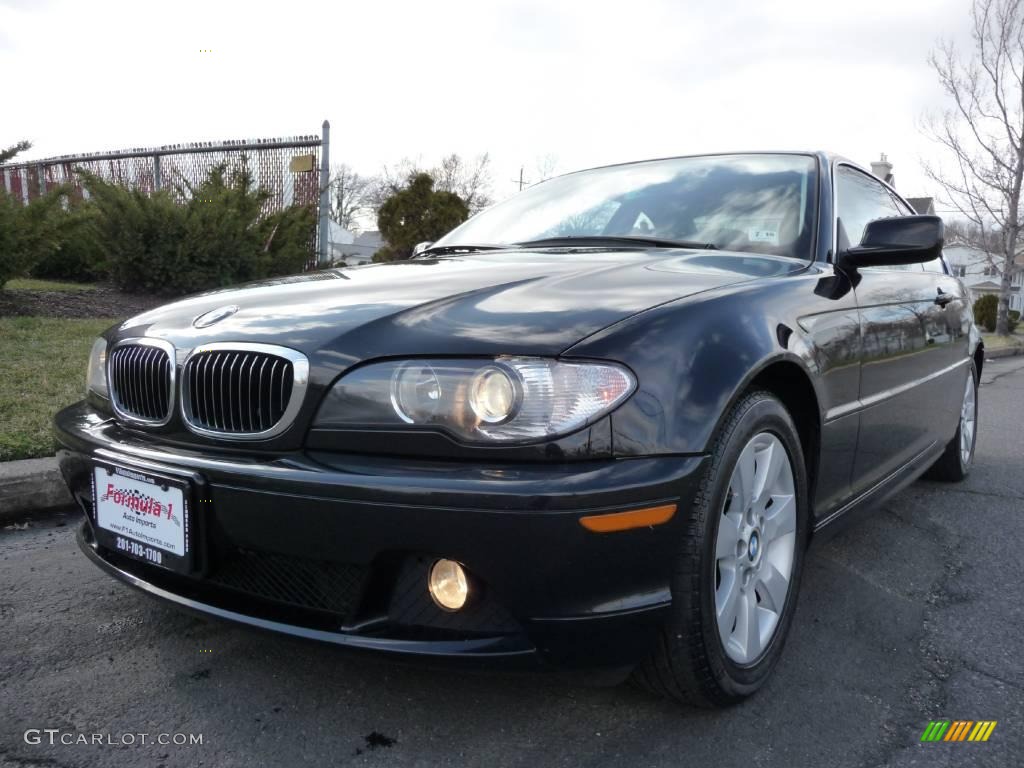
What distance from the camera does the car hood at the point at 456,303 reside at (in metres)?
1.77

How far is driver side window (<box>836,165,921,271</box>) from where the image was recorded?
2.90 meters

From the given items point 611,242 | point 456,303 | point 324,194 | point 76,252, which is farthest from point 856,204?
point 76,252

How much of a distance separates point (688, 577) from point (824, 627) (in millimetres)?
966

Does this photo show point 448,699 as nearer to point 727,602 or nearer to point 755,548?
point 727,602

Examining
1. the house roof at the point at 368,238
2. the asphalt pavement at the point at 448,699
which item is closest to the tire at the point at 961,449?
the asphalt pavement at the point at 448,699

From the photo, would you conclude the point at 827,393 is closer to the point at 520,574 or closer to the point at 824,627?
the point at 824,627

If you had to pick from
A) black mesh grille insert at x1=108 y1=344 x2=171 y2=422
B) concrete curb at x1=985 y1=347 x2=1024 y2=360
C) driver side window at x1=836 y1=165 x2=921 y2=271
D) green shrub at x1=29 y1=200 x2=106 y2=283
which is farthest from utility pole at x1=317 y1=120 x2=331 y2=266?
concrete curb at x1=985 y1=347 x2=1024 y2=360

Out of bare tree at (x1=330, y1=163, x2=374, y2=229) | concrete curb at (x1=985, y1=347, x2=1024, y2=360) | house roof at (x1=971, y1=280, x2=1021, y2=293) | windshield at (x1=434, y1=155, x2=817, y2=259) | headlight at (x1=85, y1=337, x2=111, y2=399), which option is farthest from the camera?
house roof at (x1=971, y1=280, x2=1021, y2=293)

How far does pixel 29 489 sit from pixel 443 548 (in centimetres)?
236

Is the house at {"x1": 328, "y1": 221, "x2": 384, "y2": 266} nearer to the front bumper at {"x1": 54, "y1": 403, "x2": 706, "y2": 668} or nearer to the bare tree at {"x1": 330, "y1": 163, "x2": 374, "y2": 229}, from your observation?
the bare tree at {"x1": 330, "y1": 163, "x2": 374, "y2": 229}

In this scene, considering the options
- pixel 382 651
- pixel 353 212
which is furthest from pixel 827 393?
pixel 353 212

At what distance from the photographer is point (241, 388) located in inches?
73.3

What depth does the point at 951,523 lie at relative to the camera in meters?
3.58

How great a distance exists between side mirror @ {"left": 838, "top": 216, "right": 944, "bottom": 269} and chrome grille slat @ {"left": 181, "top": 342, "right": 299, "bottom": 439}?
1.74 metres
